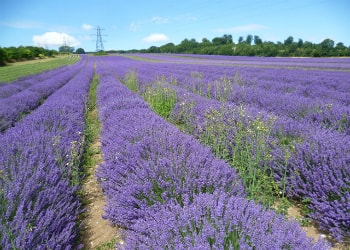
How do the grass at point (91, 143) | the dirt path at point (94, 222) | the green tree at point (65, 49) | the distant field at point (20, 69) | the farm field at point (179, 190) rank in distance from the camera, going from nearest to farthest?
the farm field at point (179, 190) < the dirt path at point (94, 222) < the grass at point (91, 143) < the distant field at point (20, 69) < the green tree at point (65, 49)

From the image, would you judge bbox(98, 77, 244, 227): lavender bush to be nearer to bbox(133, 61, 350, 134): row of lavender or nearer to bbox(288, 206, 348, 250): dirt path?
bbox(288, 206, 348, 250): dirt path

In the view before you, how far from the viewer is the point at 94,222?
2.74m

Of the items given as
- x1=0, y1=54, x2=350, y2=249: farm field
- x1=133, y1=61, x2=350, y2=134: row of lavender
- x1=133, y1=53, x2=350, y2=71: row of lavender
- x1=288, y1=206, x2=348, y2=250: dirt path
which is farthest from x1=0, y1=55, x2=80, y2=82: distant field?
x1=288, y1=206, x2=348, y2=250: dirt path

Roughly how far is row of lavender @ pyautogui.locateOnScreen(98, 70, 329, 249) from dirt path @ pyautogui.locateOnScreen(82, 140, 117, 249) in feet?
0.61

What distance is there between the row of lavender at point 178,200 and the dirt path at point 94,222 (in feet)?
0.61

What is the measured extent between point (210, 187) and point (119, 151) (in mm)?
1227

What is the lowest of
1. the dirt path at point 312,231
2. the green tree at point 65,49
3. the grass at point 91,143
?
the grass at point 91,143

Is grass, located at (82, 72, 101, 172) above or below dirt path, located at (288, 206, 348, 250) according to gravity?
below

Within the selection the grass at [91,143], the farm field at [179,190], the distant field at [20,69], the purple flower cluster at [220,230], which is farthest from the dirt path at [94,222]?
the distant field at [20,69]

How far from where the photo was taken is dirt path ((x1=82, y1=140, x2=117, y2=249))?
246 cm

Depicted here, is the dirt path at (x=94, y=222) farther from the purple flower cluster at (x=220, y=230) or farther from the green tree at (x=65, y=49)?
the green tree at (x=65, y=49)

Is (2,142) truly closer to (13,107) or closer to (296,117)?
(13,107)

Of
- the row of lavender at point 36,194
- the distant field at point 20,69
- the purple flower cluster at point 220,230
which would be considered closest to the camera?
the purple flower cluster at point 220,230

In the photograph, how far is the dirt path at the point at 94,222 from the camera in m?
2.46
